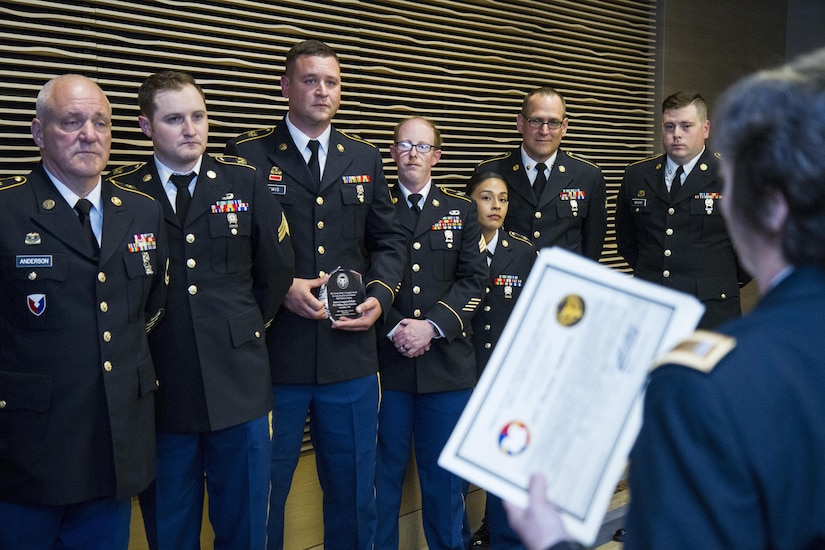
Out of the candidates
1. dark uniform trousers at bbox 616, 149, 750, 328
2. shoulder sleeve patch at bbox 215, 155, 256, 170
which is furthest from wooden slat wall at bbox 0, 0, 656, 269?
dark uniform trousers at bbox 616, 149, 750, 328

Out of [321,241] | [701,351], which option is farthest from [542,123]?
[701,351]

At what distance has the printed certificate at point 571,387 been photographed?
3.74 ft

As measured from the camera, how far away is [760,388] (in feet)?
3.01

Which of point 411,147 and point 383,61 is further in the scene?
point 383,61

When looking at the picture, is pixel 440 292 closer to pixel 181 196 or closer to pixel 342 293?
pixel 342 293

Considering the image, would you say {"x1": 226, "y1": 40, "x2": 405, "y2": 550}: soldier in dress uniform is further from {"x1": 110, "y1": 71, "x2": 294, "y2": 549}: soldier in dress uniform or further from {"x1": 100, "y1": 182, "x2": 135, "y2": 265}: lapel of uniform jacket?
{"x1": 100, "y1": 182, "x2": 135, "y2": 265}: lapel of uniform jacket

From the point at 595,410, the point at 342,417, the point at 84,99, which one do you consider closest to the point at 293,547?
the point at 342,417

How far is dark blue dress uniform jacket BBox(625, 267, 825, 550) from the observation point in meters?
0.91

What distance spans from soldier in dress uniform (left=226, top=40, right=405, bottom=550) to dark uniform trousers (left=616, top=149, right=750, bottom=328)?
1750 millimetres

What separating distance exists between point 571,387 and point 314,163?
2275mm

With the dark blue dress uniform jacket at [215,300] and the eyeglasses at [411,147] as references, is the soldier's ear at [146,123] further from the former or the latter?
the eyeglasses at [411,147]

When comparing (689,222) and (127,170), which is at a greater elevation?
(127,170)

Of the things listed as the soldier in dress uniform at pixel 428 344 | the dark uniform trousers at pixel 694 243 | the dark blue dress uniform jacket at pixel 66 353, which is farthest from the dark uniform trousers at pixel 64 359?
the dark uniform trousers at pixel 694 243

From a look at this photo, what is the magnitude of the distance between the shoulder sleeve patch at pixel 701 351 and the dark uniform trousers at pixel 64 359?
190cm
